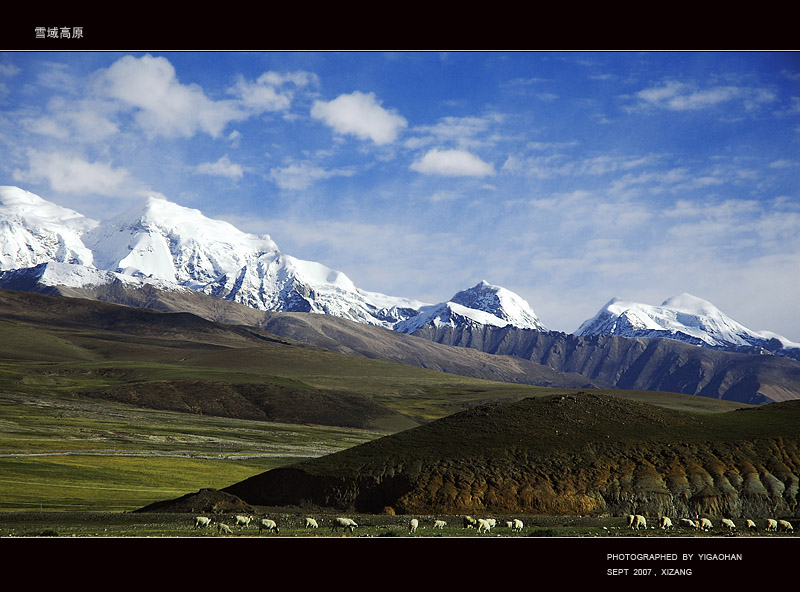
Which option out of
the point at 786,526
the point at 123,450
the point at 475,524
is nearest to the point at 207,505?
the point at 475,524

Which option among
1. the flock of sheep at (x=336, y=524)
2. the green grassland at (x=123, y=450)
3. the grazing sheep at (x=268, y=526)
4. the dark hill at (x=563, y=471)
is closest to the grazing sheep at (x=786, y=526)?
the dark hill at (x=563, y=471)

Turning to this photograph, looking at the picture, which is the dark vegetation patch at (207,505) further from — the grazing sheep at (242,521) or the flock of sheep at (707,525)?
the flock of sheep at (707,525)

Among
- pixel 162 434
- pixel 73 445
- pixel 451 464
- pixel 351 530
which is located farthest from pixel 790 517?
pixel 162 434

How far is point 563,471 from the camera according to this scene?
57.2 m

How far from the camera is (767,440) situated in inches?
Answer: 2389

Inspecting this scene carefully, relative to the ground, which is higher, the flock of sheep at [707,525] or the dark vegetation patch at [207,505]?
the dark vegetation patch at [207,505]

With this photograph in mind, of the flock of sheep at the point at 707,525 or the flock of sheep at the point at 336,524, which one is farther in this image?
the flock of sheep at the point at 707,525

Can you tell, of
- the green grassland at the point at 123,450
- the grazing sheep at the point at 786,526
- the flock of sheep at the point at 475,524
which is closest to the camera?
the flock of sheep at the point at 475,524

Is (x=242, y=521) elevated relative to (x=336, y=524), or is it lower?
elevated

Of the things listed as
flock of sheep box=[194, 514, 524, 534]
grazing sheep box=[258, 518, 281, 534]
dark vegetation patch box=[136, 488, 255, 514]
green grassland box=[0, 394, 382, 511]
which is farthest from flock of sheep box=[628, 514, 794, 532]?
green grassland box=[0, 394, 382, 511]

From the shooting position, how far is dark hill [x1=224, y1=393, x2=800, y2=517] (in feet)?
177

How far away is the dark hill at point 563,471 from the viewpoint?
54.1m

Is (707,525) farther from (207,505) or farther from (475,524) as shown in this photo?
(207,505)

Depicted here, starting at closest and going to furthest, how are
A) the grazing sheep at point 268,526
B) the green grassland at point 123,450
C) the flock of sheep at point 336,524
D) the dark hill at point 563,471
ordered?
the grazing sheep at point 268,526 → the flock of sheep at point 336,524 → the dark hill at point 563,471 → the green grassland at point 123,450
